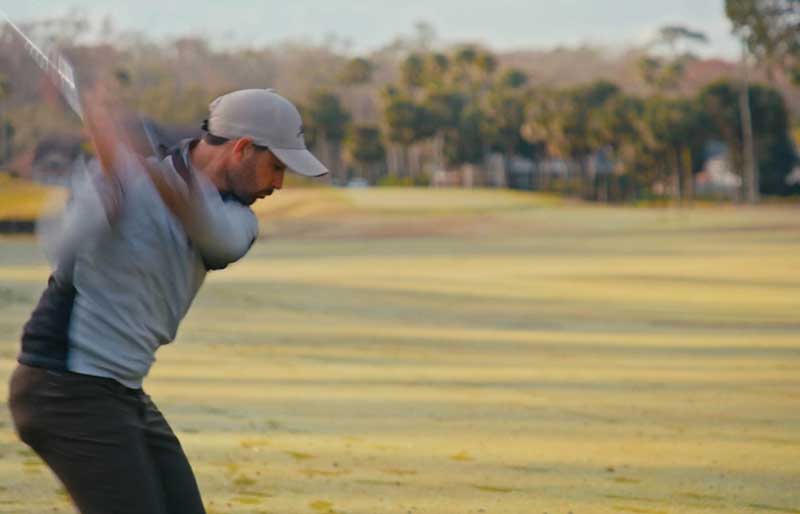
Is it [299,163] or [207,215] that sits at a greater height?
[299,163]

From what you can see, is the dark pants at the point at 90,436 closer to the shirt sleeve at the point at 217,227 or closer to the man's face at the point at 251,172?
the shirt sleeve at the point at 217,227

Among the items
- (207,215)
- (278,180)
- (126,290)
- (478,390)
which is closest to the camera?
(207,215)

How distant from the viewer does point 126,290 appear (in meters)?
4.44

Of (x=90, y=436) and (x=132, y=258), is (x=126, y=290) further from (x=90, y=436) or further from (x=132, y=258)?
(x=90, y=436)

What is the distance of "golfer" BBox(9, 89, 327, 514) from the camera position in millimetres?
4367

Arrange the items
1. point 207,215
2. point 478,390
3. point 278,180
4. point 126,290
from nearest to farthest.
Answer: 1. point 207,215
2. point 126,290
3. point 278,180
4. point 478,390

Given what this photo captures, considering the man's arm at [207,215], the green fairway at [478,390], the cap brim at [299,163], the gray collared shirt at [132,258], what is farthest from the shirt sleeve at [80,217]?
the green fairway at [478,390]

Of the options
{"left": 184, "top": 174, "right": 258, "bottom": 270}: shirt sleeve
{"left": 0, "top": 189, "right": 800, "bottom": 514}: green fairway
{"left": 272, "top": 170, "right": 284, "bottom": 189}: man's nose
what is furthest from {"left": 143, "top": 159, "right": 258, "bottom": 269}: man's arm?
{"left": 0, "top": 189, "right": 800, "bottom": 514}: green fairway

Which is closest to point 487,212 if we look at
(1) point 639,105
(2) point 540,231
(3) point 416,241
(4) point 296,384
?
(2) point 540,231

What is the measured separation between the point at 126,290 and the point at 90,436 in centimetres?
39

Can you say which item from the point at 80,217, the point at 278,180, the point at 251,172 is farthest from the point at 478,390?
the point at 80,217

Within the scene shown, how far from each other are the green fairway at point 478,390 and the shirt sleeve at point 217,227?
160 inches

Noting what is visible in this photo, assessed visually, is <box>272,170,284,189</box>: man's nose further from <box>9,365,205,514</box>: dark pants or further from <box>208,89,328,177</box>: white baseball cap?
<box>9,365,205,514</box>: dark pants

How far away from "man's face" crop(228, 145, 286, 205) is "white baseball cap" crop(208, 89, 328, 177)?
A: 0.04m
